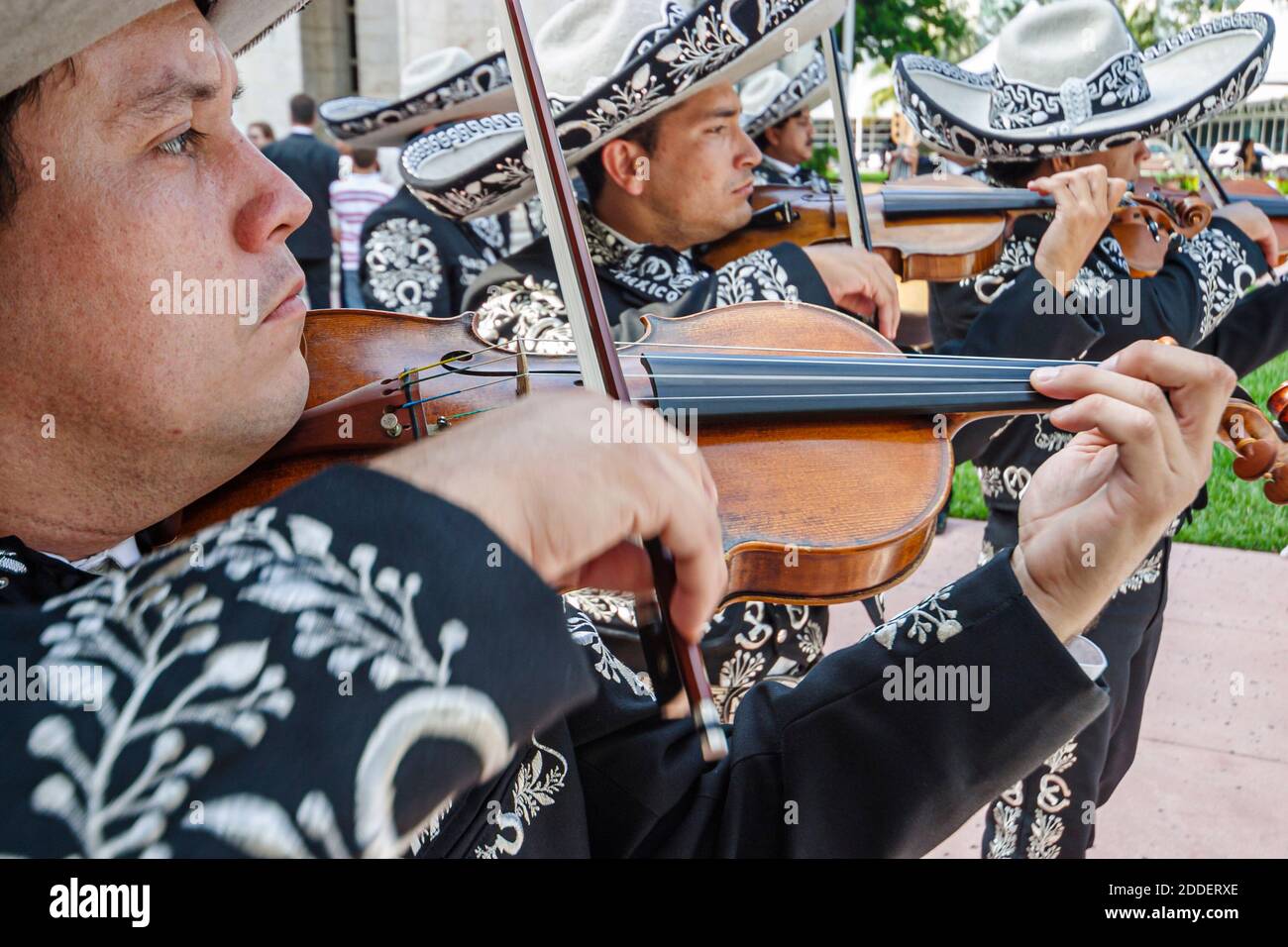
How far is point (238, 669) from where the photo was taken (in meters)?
0.46

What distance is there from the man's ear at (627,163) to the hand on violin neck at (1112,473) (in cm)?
112

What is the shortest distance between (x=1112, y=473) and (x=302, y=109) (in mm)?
6052

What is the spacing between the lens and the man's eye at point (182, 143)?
0.72 metres

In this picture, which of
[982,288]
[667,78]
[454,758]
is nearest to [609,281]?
[667,78]

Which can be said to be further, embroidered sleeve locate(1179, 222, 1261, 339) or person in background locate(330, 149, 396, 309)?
person in background locate(330, 149, 396, 309)

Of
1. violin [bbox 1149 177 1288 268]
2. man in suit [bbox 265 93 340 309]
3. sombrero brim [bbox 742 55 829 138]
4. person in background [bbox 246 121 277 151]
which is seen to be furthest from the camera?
person in background [bbox 246 121 277 151]

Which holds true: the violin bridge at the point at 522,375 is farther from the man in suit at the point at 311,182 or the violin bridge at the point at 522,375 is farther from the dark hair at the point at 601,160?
the man in suit at the point at 311,182

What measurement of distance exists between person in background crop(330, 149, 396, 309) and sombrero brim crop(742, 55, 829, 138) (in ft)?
8.51

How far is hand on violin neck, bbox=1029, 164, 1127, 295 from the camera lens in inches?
82.4

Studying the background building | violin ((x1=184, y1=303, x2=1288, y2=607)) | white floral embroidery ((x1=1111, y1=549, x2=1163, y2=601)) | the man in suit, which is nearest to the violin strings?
violin ((x1=184, y1=303, x2=1288, y2=607))

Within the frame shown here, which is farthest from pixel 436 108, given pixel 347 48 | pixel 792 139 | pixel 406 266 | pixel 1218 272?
pixel 347 48

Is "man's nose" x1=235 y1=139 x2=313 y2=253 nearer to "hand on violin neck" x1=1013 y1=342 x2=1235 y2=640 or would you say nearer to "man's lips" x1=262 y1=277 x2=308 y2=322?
"man's lips" x1=262 y1=277 x2=308 y2=322

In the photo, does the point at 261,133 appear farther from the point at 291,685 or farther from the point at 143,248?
the point at 291,685

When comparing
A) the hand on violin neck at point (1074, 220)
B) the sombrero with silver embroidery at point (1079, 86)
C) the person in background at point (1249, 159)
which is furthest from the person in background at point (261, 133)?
the person in background at point (1249, 159)
